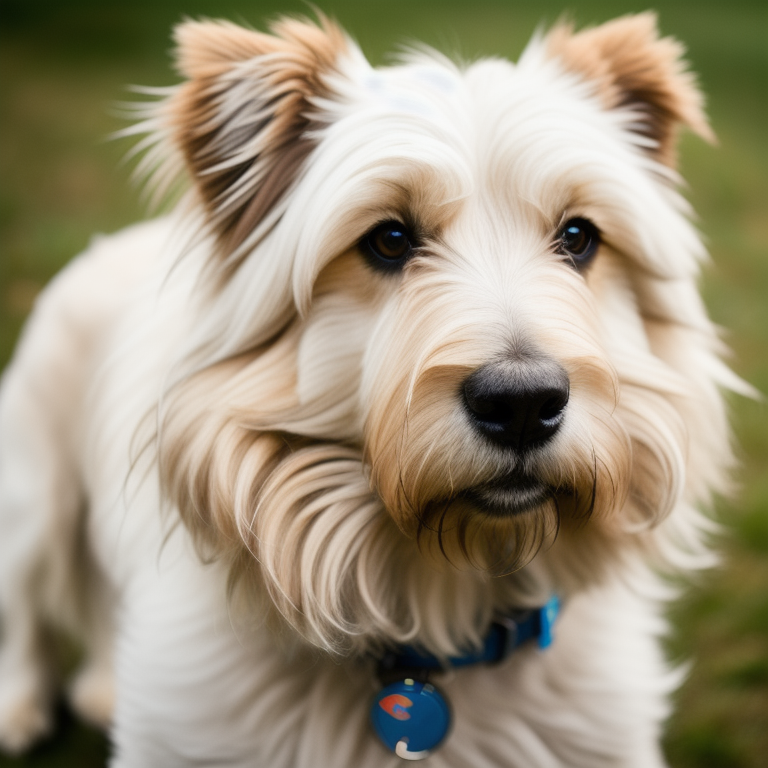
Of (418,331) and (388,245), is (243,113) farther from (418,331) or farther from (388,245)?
(418,331)

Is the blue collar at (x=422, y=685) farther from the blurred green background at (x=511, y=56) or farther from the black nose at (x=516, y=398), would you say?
the blurred green background at (x=511, y=56)

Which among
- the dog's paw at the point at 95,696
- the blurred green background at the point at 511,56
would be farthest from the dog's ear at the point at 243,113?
the dog's paw at the point at 95,696

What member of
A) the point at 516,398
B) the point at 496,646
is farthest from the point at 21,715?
the point at 516,398

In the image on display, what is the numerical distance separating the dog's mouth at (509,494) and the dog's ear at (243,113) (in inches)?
36.5

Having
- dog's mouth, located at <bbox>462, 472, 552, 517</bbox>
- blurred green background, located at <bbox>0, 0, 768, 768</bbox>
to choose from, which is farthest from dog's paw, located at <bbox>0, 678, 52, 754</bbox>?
dog's mouth, located at <bbox>462, 472, 552, 517</bbox>

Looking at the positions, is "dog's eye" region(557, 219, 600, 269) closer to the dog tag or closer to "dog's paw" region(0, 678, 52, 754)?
the dog tag

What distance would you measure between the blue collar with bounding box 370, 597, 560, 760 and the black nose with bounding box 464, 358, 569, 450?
786 mm

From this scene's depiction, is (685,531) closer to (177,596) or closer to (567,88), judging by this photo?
(567,88)

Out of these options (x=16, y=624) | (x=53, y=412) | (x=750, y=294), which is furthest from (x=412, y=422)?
(x=750, y=294)

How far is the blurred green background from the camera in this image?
3.93 m

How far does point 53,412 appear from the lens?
3.49m

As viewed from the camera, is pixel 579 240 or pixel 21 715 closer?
pixel 579 240

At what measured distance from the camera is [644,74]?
267 centimetres

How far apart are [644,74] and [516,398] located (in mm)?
1286
